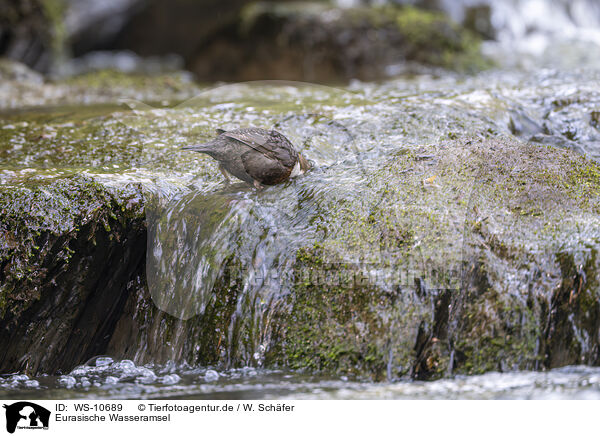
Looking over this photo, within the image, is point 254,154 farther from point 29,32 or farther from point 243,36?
point 29,32

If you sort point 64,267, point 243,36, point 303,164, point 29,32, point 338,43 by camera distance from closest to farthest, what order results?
1. point 64,267
2. point 303,164
3. point 338,43
4. point 29,32
5. point 243,36

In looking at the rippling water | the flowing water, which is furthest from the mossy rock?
the rippling water

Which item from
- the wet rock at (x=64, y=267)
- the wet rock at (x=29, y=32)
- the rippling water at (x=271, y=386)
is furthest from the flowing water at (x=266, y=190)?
the wet rock at (x=29, y=32)

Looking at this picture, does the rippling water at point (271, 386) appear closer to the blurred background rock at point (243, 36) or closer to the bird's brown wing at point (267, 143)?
the bird's brown wing at point (267, 143)

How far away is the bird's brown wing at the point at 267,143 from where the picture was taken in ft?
11.7

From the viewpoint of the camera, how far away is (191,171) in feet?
13.5

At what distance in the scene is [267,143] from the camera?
3578 millimetres

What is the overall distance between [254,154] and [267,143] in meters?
0.11
